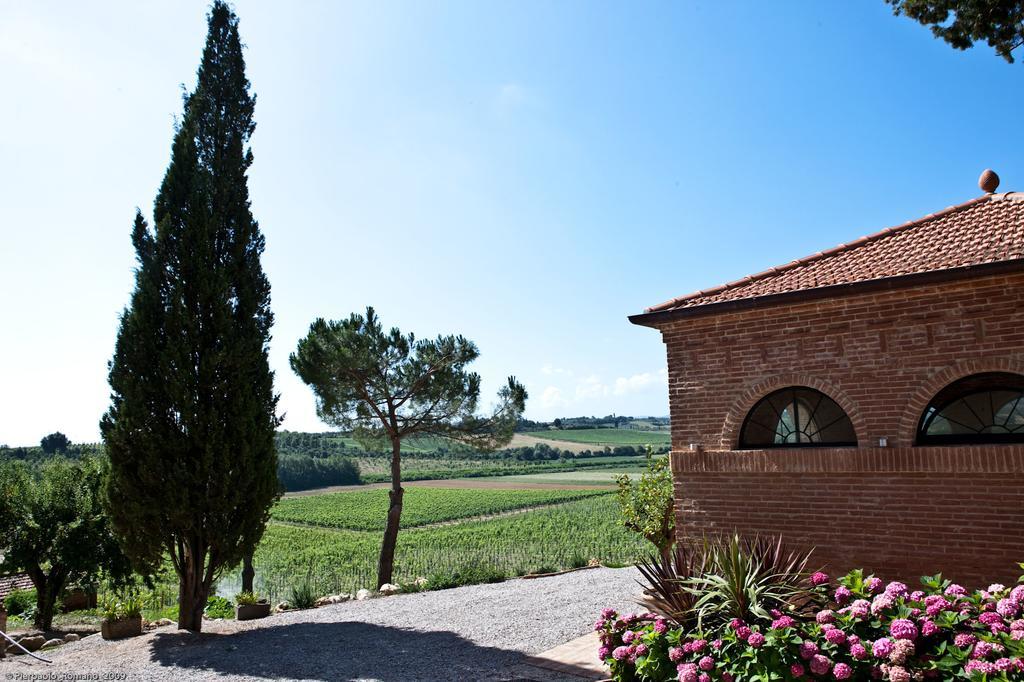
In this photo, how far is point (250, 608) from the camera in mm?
12172

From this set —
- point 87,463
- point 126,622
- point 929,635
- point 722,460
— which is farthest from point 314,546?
point 929,635

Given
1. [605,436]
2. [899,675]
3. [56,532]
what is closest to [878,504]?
[899,675]

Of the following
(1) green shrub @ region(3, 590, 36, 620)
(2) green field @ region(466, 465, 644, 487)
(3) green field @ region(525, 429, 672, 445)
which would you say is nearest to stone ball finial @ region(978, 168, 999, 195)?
(1) green shrub @ region(3, 590, 36, 620)

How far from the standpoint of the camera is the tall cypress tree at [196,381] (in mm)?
10211

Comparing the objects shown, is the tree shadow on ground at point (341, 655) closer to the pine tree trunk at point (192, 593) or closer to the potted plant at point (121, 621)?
the pine tree trunk at point (192, 593)

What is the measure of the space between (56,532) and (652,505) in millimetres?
12928

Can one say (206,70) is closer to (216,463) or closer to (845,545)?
(216,463)

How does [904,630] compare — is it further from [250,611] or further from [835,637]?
[250,611]

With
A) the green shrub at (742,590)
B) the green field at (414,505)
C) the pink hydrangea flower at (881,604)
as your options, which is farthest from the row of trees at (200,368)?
the green field at (414,505)

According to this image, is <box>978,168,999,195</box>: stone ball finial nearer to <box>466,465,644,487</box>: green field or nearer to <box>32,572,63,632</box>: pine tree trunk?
<box>32,572,63,632</box>: pine tree trunk

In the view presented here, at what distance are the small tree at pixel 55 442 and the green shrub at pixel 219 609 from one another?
51959 millimetres

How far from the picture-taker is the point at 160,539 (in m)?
10.3

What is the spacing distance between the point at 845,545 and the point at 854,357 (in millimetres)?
2098

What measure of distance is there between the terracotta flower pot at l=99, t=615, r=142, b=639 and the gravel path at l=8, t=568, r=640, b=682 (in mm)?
216
